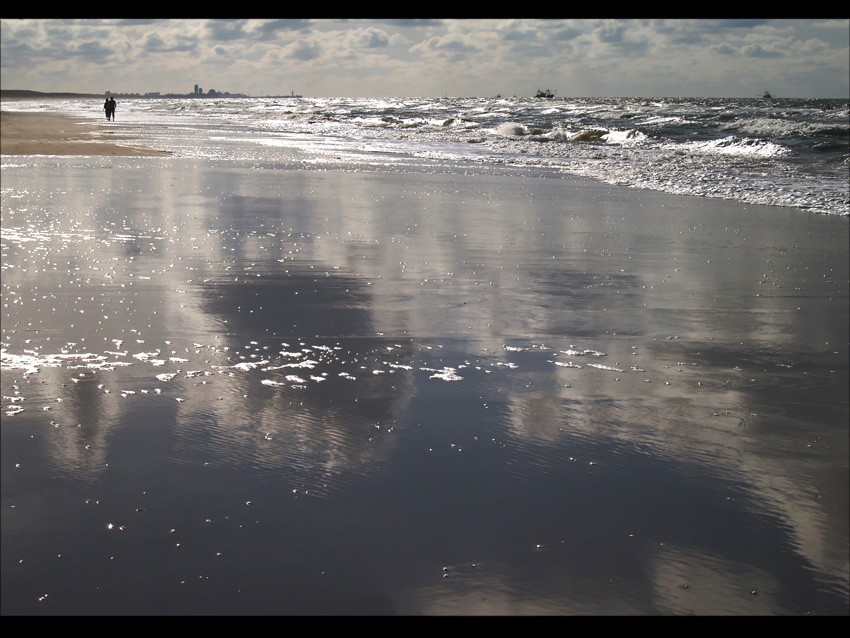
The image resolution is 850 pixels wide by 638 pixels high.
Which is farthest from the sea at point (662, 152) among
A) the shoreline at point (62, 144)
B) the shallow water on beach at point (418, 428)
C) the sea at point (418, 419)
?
the shallow water on beach at point (418, 428)

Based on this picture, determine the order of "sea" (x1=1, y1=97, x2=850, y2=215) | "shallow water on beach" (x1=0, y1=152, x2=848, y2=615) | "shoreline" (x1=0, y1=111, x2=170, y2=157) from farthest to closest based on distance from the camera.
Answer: "shoreline" (x1=0, y1=111, x2=170, y2=157), "sea" (x1=1, y1=97, x2=850, y2=215), "shallow water on beach" (x1=0, y1=152, x2=848, y2=615)

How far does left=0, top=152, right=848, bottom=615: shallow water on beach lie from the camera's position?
2.57m

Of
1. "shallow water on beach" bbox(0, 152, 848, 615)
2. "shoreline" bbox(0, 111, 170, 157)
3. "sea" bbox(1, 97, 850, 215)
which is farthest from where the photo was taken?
"shoreline" bbox(0, 111, 170, 157)

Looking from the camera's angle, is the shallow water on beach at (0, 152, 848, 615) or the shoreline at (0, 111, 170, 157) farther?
the shoreline at (0, 111, 170, 157)

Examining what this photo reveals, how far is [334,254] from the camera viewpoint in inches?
302

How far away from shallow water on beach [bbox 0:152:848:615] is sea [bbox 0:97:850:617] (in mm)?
16

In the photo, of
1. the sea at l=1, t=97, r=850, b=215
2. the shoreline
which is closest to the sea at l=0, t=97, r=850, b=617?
the sea at l=1, t=97, r=850, b=215

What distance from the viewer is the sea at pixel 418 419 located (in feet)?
8.44

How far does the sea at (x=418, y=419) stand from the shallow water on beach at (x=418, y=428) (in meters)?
0.02

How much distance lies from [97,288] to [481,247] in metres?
3.99

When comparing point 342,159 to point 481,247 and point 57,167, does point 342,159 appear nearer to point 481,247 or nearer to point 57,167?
point 57,167

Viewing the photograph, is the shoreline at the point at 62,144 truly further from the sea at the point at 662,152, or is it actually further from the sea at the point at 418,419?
the sea at the point at 418,419

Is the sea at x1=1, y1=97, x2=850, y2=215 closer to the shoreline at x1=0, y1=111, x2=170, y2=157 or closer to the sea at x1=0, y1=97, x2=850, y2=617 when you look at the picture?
the shoreline at x1=0, y1=111, x2=170, y2=157

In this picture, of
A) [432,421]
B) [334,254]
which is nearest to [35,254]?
[334,254]
